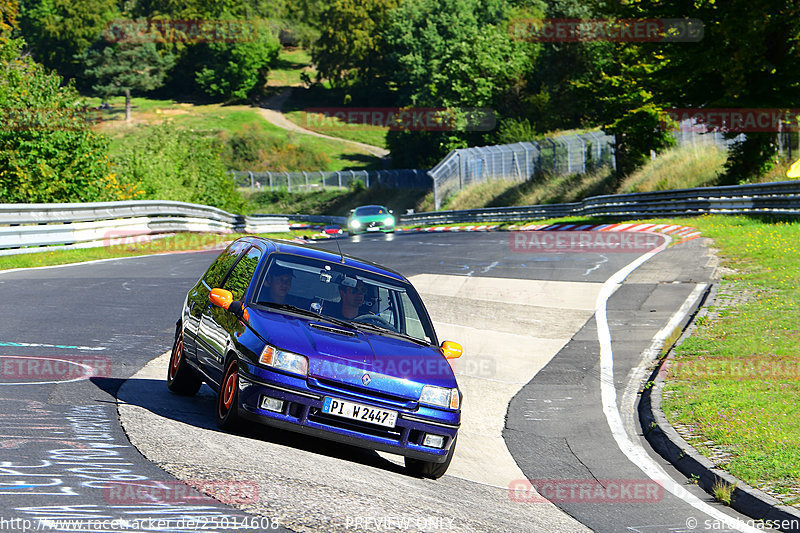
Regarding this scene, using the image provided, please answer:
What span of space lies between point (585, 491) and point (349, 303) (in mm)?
2627

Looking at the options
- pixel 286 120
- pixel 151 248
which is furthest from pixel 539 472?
pixel 286 120

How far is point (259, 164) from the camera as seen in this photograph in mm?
108125

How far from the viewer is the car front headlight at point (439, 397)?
7.59 metres

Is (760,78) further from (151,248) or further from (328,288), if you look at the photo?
(328,288)

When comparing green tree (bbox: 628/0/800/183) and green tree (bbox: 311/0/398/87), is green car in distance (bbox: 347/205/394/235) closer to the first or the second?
green tree (bbox: 628/0/800/183)

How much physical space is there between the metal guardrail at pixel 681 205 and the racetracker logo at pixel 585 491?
19.9 metres

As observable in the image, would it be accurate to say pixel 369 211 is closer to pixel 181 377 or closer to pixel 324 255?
pixel 181 377

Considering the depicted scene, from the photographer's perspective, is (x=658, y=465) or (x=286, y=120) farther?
(x=286, y=120)

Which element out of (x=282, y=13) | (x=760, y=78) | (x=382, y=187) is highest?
(x=282, y=13)

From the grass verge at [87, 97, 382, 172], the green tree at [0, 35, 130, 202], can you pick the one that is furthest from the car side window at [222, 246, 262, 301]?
the grass verge at [87, 97, 382, 172]

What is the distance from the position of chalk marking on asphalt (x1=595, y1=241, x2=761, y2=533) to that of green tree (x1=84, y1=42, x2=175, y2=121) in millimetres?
113736

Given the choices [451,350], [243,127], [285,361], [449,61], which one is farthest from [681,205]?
[243,127]

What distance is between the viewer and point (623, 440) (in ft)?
32.7

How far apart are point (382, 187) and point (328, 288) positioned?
7652 centimetres
